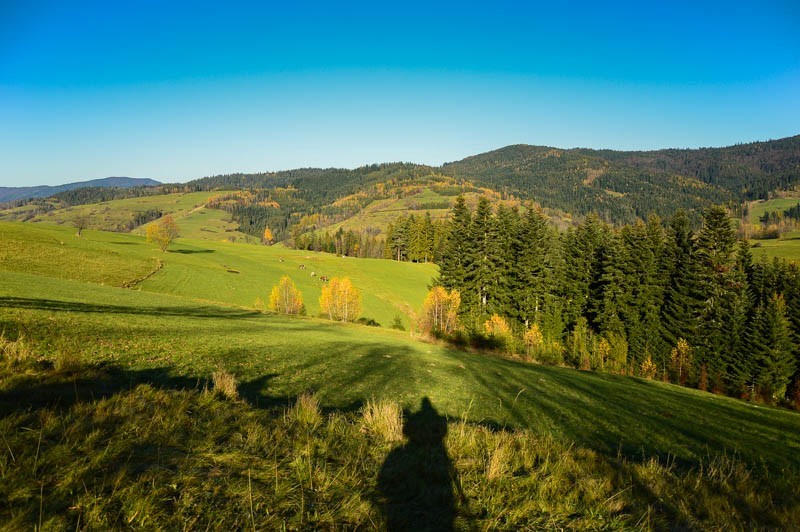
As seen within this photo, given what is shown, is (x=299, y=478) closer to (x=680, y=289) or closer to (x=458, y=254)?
(x=458, y=254)

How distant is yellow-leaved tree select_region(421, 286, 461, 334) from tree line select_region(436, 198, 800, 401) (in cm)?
143

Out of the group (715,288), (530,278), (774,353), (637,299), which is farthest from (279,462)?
(774,353)

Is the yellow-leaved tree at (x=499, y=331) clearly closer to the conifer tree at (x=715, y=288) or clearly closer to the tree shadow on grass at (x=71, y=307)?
the conifer tree at (x=715, y=288)

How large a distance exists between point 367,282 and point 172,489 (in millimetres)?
80723

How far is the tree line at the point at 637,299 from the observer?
139 ft

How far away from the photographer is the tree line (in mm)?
42500

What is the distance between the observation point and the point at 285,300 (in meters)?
60.3

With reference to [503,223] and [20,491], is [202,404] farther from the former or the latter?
[503,223]

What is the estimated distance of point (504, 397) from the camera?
14.5m

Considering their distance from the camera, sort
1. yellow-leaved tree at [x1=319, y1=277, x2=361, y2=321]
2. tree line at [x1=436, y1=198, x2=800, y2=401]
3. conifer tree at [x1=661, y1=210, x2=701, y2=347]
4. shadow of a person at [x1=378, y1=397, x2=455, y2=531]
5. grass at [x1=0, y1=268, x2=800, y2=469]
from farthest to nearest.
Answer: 1. yellow-leaved tree at [x1=319, y1=277, x2=361, y2=321]
2. conifer tree at [x1=661, y1=210, x2=701, y2=347]
3. tree line at [x1=436, y1=198, x2=800, y2=401]
4. grass at [x1=0, y1=268, x2=800, y2=469]
5. shadow of a person at [x1=378, y1=397, x2=455, y2=531]

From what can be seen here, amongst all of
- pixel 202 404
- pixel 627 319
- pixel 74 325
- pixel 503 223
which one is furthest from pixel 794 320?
pixel 74 325

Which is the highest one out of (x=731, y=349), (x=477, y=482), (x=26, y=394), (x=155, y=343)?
(x=26, y=394)

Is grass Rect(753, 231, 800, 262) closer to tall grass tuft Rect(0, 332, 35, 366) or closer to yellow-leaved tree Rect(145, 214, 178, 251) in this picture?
tall grass tuft Rect(0, 332, 35, 366)

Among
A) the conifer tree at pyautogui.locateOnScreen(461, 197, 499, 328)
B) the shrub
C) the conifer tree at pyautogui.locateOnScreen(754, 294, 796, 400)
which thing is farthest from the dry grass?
the conifer tree at pyautogui.locateOnScreen(754, 294, 796, 400)
